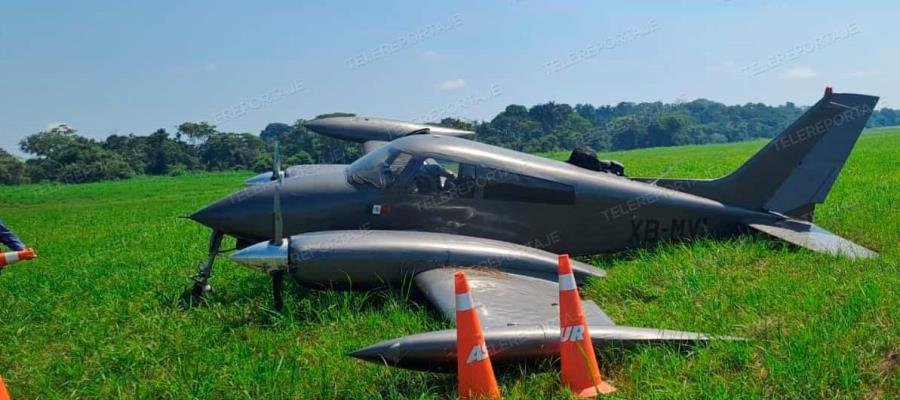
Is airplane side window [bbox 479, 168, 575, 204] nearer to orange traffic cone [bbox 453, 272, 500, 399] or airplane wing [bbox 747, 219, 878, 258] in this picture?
airplane wing [bbox 747, 219, 878, 258]

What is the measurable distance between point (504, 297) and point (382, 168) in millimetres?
2388

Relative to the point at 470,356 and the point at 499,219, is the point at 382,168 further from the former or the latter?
the point at 470,356

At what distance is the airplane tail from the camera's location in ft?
26.7

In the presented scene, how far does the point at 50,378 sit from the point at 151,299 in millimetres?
2334

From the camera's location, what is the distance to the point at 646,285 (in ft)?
21.1

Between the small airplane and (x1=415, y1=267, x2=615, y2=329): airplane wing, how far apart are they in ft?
0.06

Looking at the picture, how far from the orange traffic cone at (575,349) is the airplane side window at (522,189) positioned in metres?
3.15

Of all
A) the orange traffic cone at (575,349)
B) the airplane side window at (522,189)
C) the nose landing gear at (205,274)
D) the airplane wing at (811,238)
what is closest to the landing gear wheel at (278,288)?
the nose landing gear at (205,274)

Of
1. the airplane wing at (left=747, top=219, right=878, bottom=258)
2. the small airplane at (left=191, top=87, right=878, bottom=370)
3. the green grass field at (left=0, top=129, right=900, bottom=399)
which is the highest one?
the small airplane at (left=191, top=87, right=878, bottom=370)

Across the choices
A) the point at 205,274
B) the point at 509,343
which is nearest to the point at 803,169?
the point at 509,343

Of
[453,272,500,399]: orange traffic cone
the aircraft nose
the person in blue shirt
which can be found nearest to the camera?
[453,272,500,399]: orange traffic cone

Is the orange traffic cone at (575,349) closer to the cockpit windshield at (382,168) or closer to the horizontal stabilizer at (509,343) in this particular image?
the horizontal stabilizer at (509,343)

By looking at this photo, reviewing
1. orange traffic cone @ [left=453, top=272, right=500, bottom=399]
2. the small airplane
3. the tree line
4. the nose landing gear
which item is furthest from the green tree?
orange traffic cone @ [left=453, top=272, right=500, bottom=399]

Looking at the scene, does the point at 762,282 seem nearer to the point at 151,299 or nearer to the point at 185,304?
the point at 185,304
